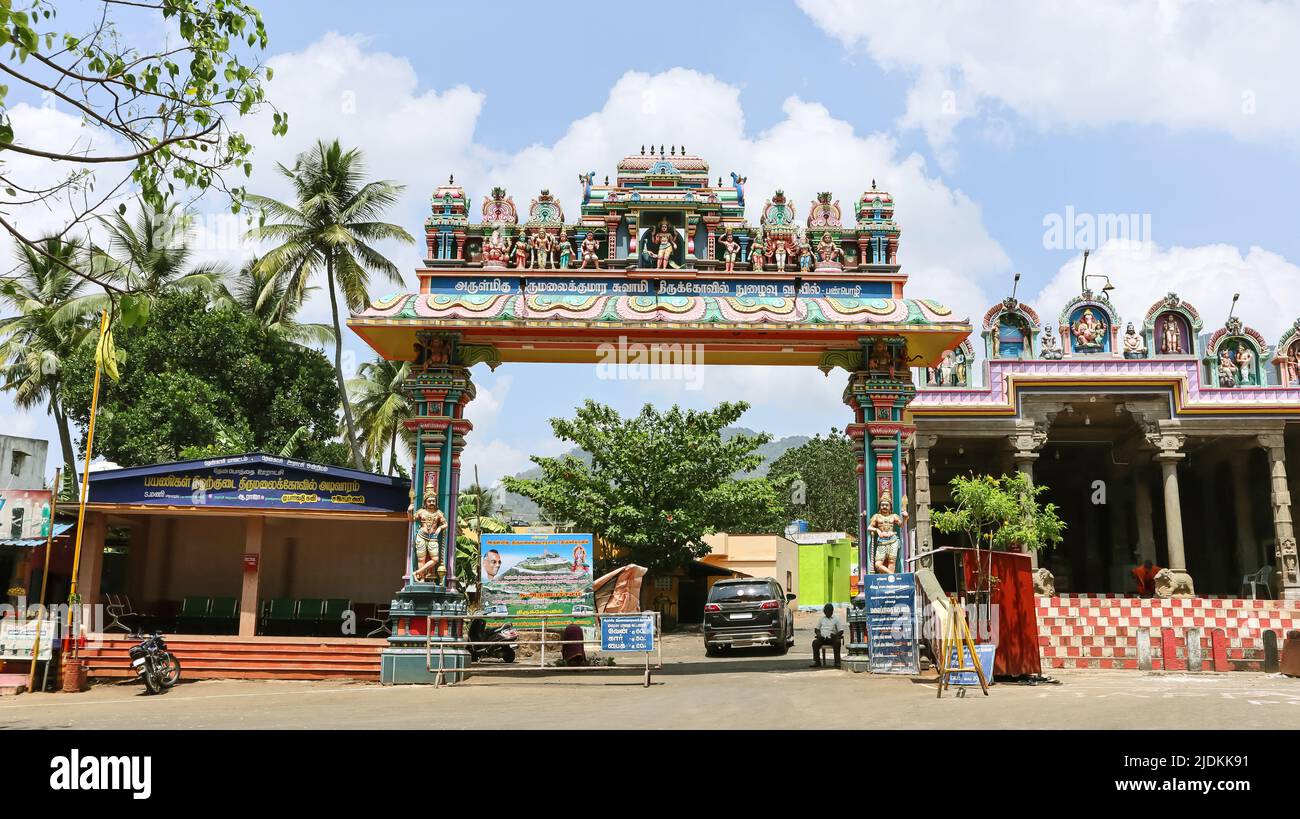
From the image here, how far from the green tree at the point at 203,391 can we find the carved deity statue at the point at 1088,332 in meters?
25.0

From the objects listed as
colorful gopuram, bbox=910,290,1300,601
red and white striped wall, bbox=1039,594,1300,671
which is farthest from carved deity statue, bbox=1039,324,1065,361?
red and white striped wall, bbox=1039,594,1300,671

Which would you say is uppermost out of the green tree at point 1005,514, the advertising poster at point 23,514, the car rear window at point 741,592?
the green tree at point 1005,514

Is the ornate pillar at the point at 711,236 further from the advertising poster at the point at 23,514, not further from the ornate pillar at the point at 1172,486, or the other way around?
the ornate pillar at the point at 1172,486

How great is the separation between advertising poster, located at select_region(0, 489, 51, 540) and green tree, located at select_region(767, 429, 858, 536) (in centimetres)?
4322

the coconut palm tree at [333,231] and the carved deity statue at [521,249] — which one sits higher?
the coconut palm tree at [333,231]

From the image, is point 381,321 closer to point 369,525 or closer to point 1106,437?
point 369,525

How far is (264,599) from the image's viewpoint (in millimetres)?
21344

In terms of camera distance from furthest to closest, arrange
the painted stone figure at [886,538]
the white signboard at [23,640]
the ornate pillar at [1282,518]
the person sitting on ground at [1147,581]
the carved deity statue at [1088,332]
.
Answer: the carved deity statue at [1088,332]
the ornate pillar at [1282,518]
the person sitting on ground at [1147,581]
the painted stone figure at [886,538]
the white signboard at [23,640]

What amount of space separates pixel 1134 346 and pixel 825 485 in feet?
112

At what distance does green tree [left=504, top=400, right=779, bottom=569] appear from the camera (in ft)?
97.5

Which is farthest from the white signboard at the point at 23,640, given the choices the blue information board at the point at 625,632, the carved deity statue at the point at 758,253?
the carved deity statue at the point at 758,253

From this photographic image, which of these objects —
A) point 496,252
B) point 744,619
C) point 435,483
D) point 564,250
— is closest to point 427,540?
point 435,483

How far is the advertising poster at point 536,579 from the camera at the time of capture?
15.6 metres
